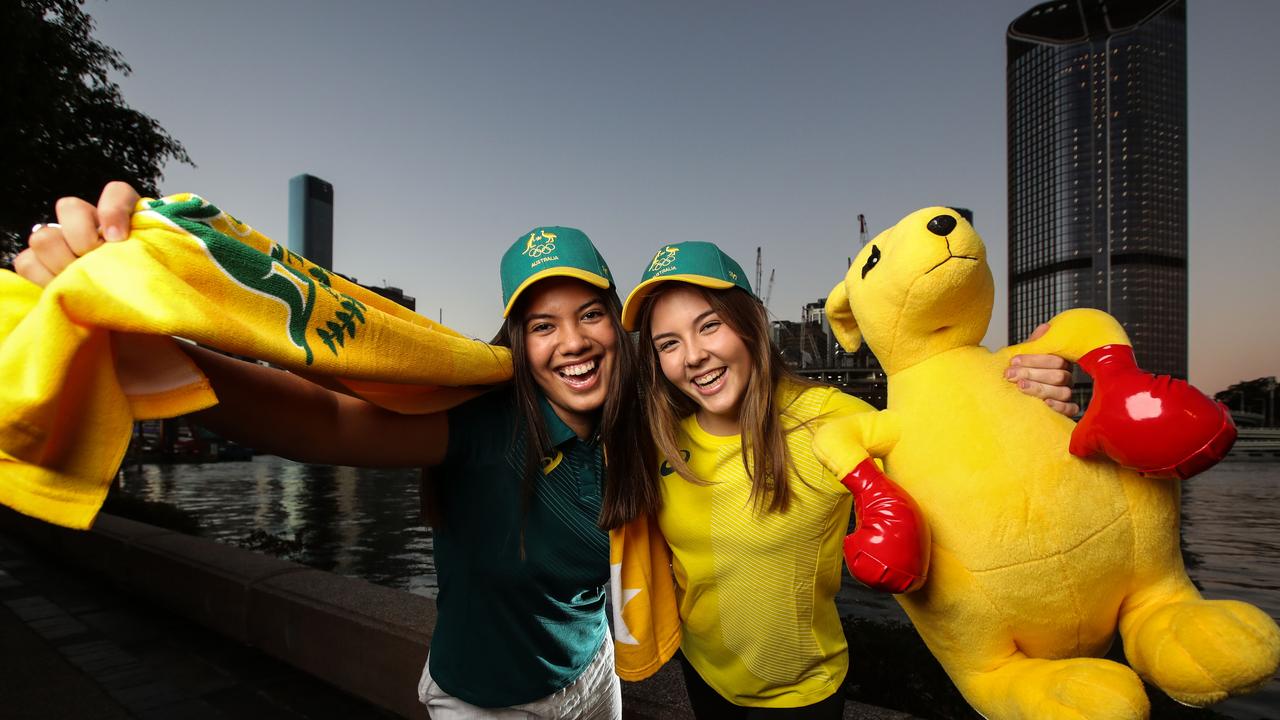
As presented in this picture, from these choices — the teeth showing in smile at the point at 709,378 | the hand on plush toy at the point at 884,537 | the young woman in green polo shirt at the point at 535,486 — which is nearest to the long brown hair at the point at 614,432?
the young woman in green polo shirt at the point at 535,486

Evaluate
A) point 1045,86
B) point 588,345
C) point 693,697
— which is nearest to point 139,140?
point 588,345

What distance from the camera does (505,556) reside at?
182cm

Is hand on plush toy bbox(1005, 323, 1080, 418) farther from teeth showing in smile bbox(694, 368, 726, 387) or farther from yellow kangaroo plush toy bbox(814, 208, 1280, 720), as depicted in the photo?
teeth showing in smile bbox(694, 368, 726, 387)

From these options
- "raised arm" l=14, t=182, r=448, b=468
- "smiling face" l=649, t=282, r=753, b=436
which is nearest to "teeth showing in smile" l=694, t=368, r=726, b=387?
"smiling face" l=649, t=282, r=753, b=436

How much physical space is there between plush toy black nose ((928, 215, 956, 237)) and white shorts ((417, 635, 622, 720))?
157 centimetres

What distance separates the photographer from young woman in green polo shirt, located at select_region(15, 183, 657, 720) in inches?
71.8

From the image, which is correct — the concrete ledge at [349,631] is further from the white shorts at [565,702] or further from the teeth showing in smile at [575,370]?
the teeth showing in smile at [575,370]

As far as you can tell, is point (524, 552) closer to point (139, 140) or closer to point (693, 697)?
point (693, 697)

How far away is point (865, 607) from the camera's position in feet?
34.3

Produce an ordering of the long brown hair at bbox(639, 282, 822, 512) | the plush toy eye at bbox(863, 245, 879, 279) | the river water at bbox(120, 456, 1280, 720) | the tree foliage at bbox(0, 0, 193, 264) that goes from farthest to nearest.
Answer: the river water at bbox(120, 456, 1280, 720) → the tree foliage at bbox(0, 0, 193, 264) → the long brown hair at bbox(639, 282, 822, 512) → the plush toy eye at bbox(863, 245, 879, 279)

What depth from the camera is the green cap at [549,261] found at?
183 cm

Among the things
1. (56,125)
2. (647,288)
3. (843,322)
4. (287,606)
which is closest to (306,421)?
(647,288)

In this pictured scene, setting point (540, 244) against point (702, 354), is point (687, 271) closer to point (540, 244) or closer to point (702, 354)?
point (702, 354)

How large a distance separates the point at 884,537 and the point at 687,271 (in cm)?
92
